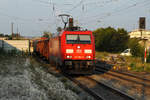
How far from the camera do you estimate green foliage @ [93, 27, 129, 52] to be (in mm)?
51934

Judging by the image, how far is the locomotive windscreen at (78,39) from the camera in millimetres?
12211

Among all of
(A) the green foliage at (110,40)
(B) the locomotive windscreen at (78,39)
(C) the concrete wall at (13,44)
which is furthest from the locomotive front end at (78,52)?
(A) the green foliage at (110,40)

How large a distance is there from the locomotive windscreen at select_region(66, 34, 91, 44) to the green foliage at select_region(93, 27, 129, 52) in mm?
39750

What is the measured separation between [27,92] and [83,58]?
6.07 meters

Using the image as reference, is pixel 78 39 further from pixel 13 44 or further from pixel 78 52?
pixel 13 44

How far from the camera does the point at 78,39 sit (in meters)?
12.3

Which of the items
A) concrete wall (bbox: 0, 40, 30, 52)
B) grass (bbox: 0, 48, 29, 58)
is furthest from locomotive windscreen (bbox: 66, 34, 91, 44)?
concrete wall (bbox: 0, 40, 30, 52)

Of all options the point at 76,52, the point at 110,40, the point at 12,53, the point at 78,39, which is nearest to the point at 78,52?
the point at 76,52

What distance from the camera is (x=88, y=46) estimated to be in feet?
40.0

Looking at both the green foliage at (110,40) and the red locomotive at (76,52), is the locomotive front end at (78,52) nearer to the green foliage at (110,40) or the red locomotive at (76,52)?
the red locomotive at (76,52)

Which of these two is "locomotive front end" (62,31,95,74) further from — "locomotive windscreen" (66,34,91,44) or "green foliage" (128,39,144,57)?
"green foliage" (128,39,144,57)

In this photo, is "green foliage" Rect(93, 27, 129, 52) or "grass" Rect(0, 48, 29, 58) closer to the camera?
"grass" Rect(0, 48, 29, 58)

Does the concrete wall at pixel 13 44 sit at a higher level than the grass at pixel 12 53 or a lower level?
higher

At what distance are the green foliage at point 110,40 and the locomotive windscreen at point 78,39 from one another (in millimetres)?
39750
